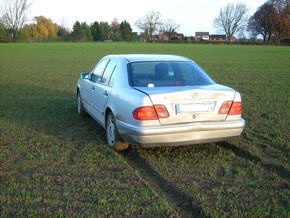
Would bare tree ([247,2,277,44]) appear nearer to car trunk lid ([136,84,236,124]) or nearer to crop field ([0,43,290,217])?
crop field ([0,43,290,217])

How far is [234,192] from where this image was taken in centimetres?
363

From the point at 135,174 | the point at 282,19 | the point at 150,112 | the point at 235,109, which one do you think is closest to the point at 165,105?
the point at 150,112

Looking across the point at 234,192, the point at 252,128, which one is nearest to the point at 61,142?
the point at 234,192

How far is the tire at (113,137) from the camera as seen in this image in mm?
4789

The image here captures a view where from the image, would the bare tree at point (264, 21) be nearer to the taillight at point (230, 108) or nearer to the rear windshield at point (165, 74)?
the rear windshield at point (165, 74)

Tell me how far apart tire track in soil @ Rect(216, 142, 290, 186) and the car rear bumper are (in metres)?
0.56

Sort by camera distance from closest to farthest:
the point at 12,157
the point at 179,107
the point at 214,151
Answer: the point at 179,107
the point at 12,157
the point at 214,151

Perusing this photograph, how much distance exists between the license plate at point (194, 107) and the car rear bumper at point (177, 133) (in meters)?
0.18

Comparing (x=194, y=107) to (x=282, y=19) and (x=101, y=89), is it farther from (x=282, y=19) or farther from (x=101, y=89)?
(x=282, y=19)

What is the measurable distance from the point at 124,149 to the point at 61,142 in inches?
46.5

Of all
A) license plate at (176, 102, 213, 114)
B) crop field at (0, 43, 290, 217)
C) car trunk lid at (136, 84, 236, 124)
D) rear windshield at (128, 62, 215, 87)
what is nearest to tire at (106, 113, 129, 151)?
crop field at (0, 43, 290, 217)

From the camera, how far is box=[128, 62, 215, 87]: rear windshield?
4.79m

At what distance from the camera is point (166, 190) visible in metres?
3.67

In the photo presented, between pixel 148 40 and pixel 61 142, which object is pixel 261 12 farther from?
pixel 61 142
